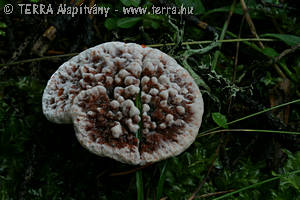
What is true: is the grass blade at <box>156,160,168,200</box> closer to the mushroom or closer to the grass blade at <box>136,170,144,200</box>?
the grass blade at <box>136,170,144,200</box>

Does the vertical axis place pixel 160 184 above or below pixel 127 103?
below

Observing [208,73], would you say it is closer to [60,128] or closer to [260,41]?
[260,41]

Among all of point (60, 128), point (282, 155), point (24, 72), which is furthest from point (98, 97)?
point (282, 155)

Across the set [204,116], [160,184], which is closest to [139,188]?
[160,184]

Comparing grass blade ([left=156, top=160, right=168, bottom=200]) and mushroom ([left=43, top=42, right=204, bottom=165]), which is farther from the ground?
mushroom ([left=43, top=42, right=204, bottom=165])

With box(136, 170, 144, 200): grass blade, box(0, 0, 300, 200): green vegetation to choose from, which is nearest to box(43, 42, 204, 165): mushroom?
box(136, 170, 144, 200): grass blade

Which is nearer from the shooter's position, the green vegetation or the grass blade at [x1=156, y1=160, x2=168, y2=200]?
the grass blade at [x1=156, y1=160, x2=168, y2=200]

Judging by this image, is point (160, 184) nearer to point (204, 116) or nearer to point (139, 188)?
point (139, 188)
